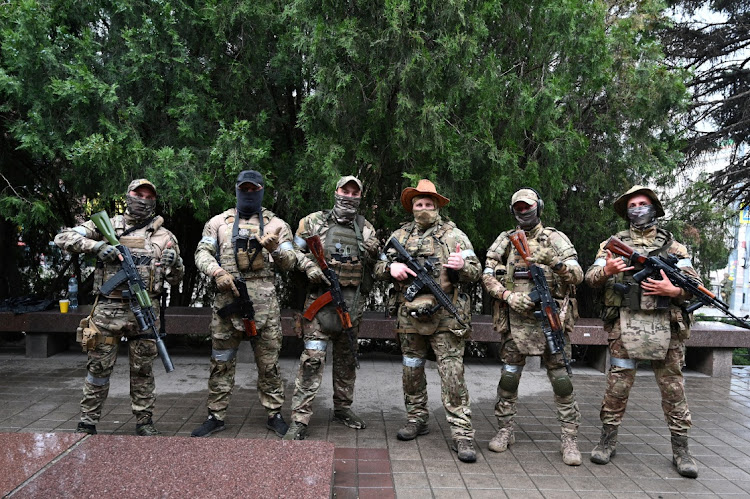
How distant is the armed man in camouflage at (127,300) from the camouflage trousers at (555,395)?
2.92 meters

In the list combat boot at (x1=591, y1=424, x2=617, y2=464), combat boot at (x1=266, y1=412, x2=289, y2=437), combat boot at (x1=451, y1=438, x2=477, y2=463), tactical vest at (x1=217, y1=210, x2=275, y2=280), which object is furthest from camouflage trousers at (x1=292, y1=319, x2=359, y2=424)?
combat boot at (x1=591, y1=424, x2=617, y2=464)

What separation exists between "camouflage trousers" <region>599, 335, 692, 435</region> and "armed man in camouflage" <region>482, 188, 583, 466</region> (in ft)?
0.95

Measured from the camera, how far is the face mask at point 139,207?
4484 mm

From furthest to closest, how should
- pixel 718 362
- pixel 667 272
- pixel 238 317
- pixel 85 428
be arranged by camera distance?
pixel 718 362
pixel 238 317
pixel 85 428
pixel 667 272

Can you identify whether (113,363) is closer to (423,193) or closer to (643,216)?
(423,193)

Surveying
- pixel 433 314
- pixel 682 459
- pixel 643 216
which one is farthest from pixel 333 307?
pixel 682 459

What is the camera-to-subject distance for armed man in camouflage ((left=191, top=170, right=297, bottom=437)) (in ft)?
14.8

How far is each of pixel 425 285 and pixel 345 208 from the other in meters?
0.98

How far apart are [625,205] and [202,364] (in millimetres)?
5693

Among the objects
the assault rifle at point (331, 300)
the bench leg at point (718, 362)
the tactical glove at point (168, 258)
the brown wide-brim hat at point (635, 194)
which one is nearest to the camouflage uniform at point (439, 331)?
the assault rifle at point (331, 300)

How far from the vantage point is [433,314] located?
4434mm

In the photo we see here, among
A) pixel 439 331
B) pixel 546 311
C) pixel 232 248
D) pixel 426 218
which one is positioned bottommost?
pixel 439 331

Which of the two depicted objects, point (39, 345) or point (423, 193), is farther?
point (39, 345)

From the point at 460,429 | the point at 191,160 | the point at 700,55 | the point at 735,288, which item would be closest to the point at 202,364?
the point at 191,160
